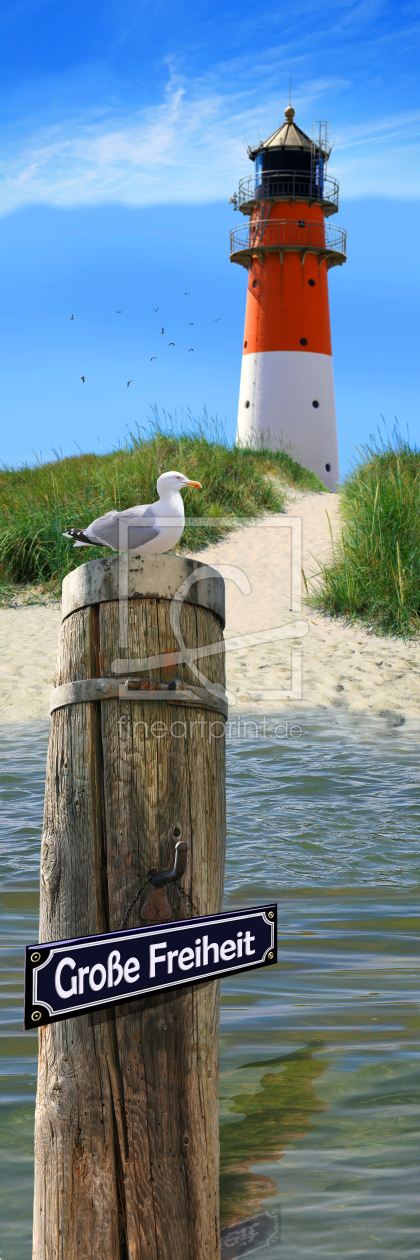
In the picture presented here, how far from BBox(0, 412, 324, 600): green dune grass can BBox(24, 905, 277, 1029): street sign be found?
11662 millimetres

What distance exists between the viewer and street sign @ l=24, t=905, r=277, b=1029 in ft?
5.94

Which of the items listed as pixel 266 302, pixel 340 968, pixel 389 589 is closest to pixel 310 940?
pixel 340 968

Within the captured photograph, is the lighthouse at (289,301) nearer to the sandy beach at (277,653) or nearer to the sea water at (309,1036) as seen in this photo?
the sandy beach at (277,653)

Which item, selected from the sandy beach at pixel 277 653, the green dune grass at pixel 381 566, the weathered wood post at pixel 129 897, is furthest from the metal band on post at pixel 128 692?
the green dune grass at pixel 381 566

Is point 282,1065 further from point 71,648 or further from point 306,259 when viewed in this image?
point 306,259

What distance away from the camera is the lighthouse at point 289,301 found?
25.1 meters

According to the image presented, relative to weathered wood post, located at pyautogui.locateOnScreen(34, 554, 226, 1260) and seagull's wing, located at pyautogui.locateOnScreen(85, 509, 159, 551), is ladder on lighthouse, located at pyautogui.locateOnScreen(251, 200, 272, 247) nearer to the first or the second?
seagull's wing, located at pyautogui.locateOnScreen(85, 509, 159, 551)

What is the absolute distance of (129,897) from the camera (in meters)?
2.06

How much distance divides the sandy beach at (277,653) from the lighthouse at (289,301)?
33.1 ft

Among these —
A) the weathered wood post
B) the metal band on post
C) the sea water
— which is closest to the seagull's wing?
the weathered wood post

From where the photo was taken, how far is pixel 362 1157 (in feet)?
9.11

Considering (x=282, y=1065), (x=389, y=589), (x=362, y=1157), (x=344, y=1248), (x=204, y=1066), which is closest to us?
(x=204, y=1066)

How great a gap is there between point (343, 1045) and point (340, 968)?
661mm

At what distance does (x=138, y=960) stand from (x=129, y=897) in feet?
0.53
